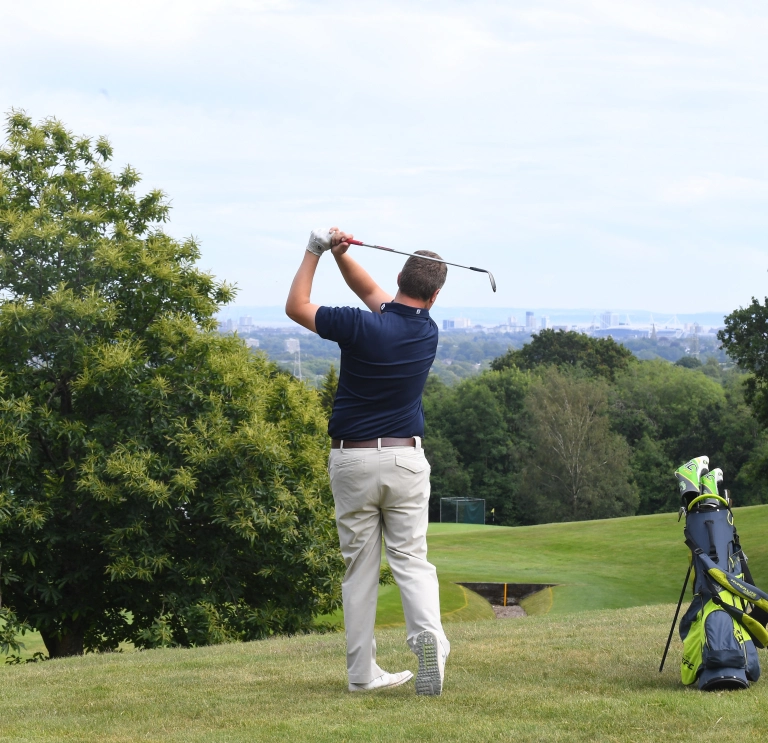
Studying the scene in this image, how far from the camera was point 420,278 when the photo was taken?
582 centimetres

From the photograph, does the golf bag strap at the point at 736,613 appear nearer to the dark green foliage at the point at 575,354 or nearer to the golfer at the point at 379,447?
the golfer at the point at 379,447

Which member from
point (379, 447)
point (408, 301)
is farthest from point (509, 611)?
point (408, 301)

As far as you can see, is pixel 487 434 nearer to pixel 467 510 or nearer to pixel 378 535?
pixel 467 510

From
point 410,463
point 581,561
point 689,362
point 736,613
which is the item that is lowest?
point 581,561

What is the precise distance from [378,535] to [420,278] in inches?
59.6

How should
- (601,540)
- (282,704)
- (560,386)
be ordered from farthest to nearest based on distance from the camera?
(560,386)
(601,540)
(282,704)

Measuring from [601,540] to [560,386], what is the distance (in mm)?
36481

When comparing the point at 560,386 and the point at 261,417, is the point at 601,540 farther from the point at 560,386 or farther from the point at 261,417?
the point at 560,386

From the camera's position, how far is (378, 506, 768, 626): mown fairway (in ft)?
78.1

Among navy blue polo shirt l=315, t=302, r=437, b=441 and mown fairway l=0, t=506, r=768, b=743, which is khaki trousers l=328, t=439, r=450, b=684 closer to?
navy blue polo shirt l=315, t=302, r=437, b=441

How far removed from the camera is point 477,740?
4520mm

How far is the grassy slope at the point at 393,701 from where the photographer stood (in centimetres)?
473

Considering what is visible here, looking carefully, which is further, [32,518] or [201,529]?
[201,529]

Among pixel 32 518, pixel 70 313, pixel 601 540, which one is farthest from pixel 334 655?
pixel 601 540
